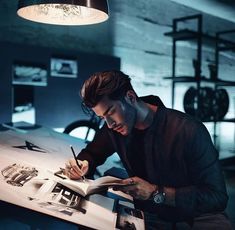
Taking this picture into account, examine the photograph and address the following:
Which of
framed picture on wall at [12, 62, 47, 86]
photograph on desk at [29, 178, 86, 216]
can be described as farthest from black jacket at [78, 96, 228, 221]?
framed picture on wall at [12, 62, 47, 86]

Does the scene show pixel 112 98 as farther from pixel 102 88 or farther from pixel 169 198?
pixel 169 198

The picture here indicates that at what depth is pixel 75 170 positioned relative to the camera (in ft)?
5.15

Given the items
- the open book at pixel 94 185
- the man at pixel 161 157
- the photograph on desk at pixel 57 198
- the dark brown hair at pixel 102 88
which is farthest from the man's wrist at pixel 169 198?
the dark brown hair at pixel 102 88

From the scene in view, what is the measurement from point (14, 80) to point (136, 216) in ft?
6.82

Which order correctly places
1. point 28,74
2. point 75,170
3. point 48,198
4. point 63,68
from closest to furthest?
point 48,198, point 75,170, point 28,74, point 63,68

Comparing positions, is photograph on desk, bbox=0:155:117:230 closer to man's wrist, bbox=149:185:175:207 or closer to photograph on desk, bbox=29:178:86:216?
photograph on desk, bbox=29:178:86:216

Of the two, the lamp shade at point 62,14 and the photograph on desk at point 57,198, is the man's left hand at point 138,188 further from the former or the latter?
the lamp shade at point 62,14

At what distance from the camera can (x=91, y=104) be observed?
146 centimetres

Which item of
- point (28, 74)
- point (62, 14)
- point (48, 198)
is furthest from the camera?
point (28, 74)

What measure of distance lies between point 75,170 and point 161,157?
374 millimetres

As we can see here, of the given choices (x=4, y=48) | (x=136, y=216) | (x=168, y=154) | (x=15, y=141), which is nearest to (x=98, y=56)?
(x=4, y=48)

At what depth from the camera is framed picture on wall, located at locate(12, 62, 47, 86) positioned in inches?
119

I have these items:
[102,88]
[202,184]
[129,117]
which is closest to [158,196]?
[202,184]

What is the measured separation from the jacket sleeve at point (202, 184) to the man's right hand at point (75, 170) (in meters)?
0.44
